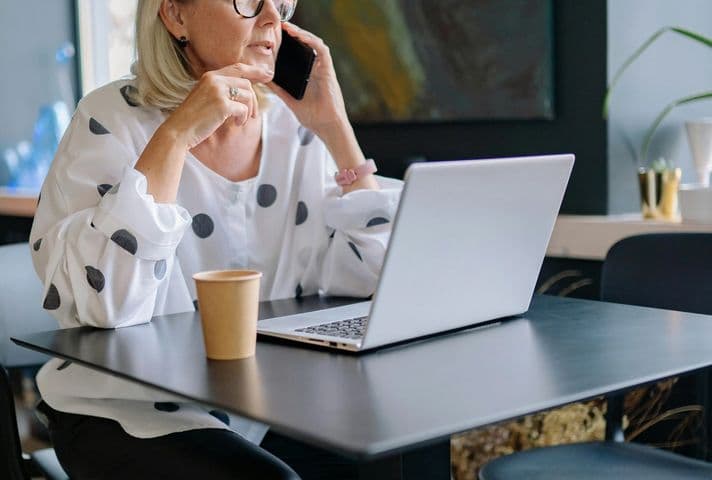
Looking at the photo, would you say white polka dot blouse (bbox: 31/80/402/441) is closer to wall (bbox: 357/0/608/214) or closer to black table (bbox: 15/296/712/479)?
black table (bbox: 15/296/712/479)

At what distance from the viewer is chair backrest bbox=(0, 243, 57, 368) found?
1701 millimetres

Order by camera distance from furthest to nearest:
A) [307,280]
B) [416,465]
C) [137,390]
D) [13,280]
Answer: [13,280] → [307,280] → [137,390] → [416,465]

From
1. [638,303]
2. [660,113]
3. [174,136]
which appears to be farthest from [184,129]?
[660,113]

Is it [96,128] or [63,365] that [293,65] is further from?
[63,365]

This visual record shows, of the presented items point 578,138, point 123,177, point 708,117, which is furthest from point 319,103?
point 708,117

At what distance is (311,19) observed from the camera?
3.17 metres

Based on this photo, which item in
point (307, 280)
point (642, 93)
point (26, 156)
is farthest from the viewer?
point (26, 156)

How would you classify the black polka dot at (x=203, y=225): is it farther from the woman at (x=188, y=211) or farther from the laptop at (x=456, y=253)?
the laptop at (x=456, y=253)

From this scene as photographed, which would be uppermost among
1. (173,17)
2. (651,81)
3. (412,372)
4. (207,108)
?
(173,17)

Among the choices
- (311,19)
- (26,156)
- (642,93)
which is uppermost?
(311,19)

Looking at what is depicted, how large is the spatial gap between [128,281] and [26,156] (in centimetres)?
297

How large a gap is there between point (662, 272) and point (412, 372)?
0.80m

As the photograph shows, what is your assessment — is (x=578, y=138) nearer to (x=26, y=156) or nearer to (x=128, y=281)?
(x=128, y=281)

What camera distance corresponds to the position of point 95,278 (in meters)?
1.23
